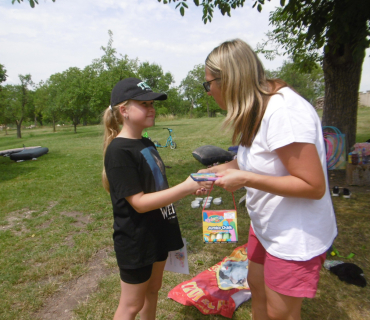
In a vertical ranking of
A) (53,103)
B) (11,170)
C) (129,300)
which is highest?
(53,103)

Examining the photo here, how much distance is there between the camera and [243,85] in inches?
52.2

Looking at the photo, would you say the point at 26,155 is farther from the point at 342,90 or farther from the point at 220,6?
the point at 342,90

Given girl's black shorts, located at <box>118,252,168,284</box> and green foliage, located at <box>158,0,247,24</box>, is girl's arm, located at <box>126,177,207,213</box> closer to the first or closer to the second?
girl's black shorts, located at <box>118,252,168,284</box>

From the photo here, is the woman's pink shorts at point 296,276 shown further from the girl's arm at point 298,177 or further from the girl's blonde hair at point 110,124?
the girl's blonde hair at point 110,124

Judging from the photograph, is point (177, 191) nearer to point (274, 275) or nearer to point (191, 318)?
point (274, 275)

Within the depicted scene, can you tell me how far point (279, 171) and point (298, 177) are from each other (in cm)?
11

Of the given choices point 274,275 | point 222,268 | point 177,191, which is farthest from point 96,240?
point 274,275

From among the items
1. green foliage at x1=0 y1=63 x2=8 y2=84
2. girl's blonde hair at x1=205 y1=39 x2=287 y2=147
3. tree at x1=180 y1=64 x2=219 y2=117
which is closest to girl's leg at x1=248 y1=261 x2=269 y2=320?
girl's blonde hair at x1=205 y1=39 x2=287 y2=147

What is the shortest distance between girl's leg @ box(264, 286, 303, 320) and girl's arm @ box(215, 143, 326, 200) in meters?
0.57

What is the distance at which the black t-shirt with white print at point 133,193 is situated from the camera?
1527 mm

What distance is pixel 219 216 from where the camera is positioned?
195cm

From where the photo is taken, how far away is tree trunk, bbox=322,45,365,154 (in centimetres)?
609

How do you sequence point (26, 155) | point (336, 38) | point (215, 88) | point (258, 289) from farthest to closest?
point (26, 155)
point (336, 38)
point (258, 289)
point (215, 88)

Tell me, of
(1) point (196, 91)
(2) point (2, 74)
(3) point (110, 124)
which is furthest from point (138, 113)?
(1) point (196, 91)
